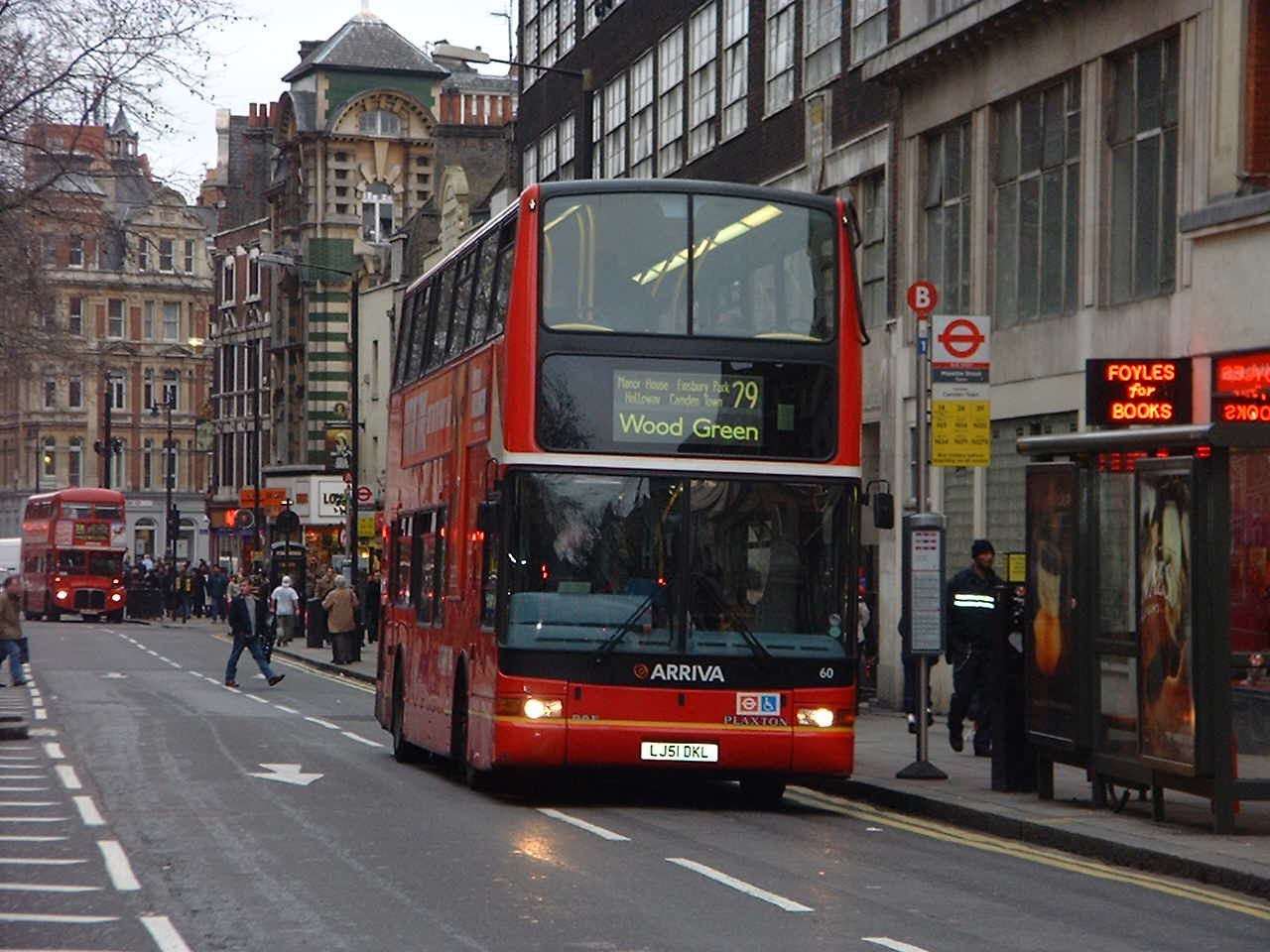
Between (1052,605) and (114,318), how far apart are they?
11323cm

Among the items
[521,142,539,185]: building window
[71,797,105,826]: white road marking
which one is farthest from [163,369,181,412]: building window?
[71,797,105,826]: white road marking

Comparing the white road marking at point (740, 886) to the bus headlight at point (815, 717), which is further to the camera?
the bus headlight at point (815, 717)

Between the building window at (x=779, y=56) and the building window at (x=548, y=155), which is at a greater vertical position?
the building window at (x=548, y=155)

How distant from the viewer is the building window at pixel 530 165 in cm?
5434

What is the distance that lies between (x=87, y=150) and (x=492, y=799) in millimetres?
15811

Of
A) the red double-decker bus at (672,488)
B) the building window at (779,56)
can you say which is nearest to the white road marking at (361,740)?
the red double-decker bus at (672,488)

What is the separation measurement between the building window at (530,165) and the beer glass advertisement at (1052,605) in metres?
37.0

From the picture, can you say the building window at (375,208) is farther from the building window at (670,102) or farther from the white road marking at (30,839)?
the white road marking at (30,839)

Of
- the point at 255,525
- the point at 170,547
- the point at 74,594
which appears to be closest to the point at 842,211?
the point at 255,525

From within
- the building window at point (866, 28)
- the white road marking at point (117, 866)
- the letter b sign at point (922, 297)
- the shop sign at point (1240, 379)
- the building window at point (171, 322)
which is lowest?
the white road marking at point (117, 866)

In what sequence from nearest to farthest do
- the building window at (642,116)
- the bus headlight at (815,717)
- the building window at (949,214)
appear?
the bus headlight at (815,717), the building window at (949,214), the building window at (642,116)

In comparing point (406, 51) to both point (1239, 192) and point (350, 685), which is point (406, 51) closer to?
point (350, 685)

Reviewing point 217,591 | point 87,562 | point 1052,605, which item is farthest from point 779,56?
point 87,562

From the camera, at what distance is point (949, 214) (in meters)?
30.4
